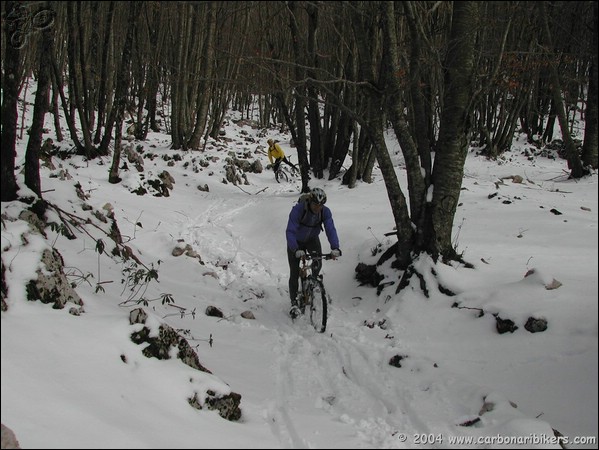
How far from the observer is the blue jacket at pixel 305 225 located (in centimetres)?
586

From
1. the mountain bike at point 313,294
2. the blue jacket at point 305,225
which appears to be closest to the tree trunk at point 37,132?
the blue jacket at point 305,225

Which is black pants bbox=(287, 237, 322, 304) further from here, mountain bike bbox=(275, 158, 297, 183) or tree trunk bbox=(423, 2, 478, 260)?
mountain bike bbox=(275, 158, 297, 183)

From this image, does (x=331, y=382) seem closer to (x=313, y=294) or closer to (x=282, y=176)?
(x=313, y=294)

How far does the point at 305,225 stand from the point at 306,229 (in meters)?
0.07

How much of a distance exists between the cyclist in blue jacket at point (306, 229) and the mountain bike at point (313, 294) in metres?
0.08

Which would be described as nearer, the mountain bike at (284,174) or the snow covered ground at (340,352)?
the snow covered ground at (340,352)

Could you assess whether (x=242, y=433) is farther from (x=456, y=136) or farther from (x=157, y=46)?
(x=157, y=46)

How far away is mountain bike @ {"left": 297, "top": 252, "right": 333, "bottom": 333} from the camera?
5449 mm

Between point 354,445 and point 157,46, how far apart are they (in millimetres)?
18257

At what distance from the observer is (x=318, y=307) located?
5.55 meters

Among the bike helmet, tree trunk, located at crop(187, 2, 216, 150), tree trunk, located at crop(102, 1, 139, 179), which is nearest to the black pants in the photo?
the bike helmet

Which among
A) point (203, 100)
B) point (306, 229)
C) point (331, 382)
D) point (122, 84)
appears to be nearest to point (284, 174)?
point (203, 100)

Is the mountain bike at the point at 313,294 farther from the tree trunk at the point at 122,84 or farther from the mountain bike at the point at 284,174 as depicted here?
the mountain bike at the point at 284,174

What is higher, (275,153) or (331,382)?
(275,153)
